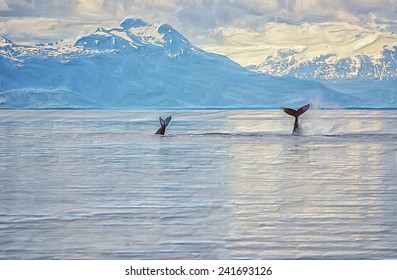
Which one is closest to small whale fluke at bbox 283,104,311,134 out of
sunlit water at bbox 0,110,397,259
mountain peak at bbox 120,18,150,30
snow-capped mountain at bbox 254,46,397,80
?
sunlit water at bbox 0,110,397,259

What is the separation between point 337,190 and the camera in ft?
13.5

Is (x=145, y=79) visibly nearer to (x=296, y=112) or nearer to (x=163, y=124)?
(x=163, y=124)

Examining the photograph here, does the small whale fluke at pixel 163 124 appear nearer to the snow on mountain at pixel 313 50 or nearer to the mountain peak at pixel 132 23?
the snow on mountain at pixel 313 50

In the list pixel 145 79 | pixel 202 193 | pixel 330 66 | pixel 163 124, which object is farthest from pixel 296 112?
pixel 202 193

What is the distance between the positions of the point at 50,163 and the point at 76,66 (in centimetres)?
257

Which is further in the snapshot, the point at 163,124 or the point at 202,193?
the point at 163,124

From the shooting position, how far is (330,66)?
743 cm

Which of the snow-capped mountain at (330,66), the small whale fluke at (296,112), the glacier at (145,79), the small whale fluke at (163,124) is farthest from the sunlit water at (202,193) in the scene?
the snow-capped mountain at (330,66)

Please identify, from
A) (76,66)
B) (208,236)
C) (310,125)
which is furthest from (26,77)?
(208,236)

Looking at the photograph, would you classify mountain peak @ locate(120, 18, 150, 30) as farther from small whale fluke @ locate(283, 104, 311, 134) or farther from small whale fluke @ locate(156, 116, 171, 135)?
small whale fluke @ locate(283, 104, 311, 134)

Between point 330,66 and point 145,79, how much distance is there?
2.35m

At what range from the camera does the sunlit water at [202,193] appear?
9.96ft

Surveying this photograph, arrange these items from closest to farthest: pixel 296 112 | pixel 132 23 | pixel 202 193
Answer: pixel 202 193
pixel 296 112
pixel 132 23
